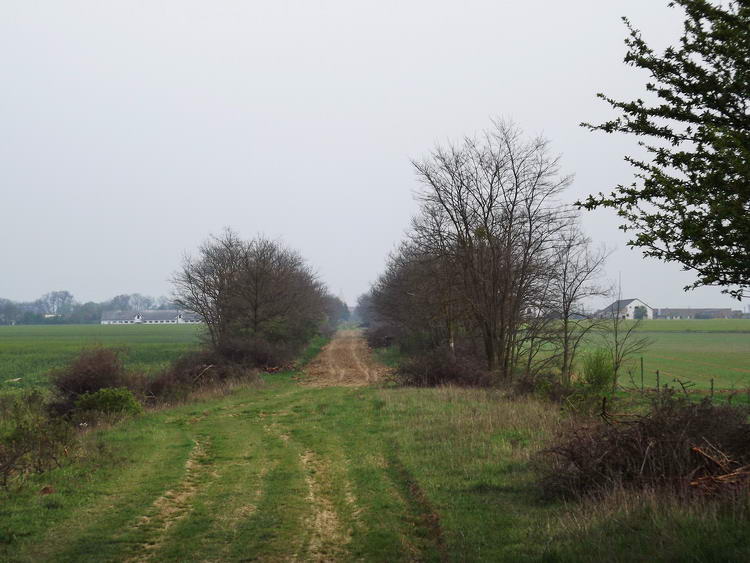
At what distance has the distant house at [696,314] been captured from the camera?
17312 cm

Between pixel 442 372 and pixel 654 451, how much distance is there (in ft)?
63.8

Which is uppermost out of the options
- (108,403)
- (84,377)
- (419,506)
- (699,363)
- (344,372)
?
(84,377)

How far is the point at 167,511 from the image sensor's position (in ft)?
29.3

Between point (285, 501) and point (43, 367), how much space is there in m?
43.0

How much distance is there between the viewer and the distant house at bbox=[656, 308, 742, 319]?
17312 cm

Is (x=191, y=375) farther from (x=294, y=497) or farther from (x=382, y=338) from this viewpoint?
(x=382, y=338)

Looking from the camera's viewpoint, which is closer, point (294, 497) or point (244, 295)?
point (294, 497)

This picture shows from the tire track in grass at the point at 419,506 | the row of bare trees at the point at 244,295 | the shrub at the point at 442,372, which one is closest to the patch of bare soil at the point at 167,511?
the tire track in grass at the point at 419,506

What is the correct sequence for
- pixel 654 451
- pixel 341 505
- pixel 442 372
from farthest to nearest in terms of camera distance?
pixel 442 372
pixel 341 505
pixel 654 451

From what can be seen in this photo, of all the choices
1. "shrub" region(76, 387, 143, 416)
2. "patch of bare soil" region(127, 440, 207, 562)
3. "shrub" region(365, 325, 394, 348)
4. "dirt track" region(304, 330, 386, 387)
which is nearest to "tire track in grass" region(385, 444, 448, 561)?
"patch of bare soil" region(127, 440, 207, 562)

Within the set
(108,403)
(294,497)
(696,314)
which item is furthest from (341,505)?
(696,314)

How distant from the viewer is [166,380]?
25.8 meters

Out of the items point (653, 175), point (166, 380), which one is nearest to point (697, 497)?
point (653, 175)

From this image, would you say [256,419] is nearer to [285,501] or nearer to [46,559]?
[285,501]
